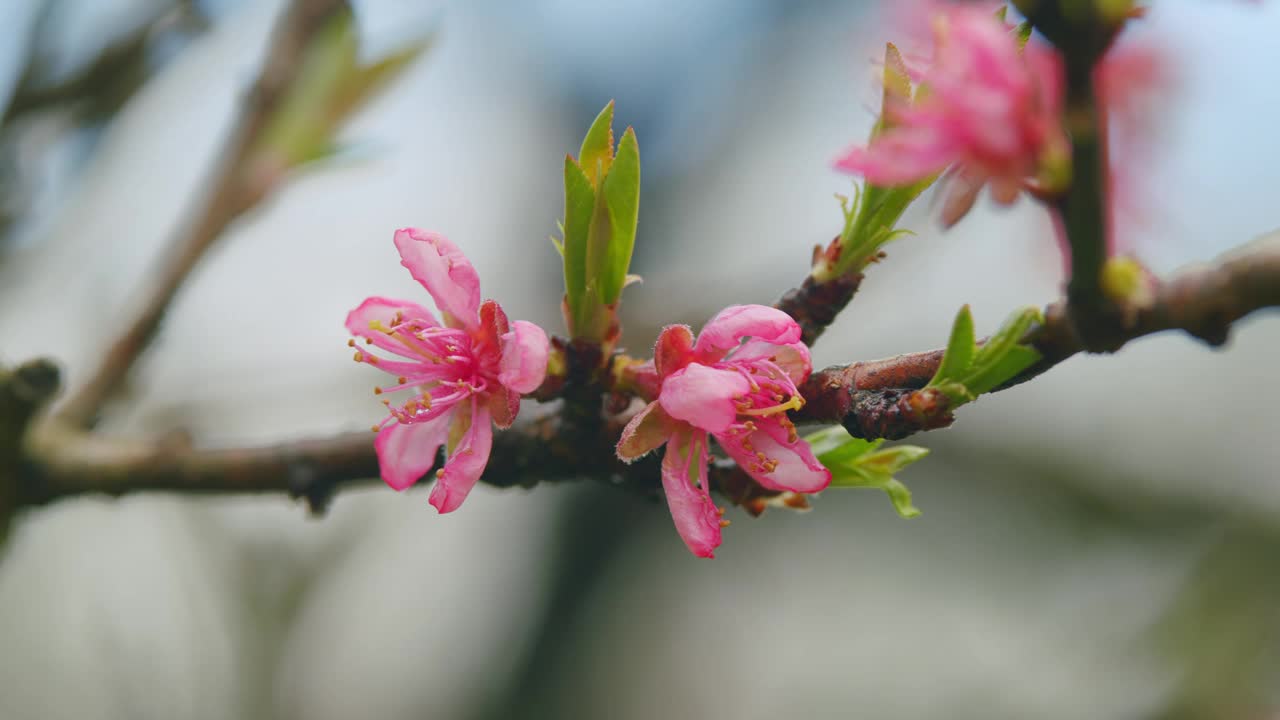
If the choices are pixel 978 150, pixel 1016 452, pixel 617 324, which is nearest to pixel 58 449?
pixel 617 324

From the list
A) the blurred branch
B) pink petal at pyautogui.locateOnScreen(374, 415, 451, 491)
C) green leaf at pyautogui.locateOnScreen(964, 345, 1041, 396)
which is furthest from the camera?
the blurred branch

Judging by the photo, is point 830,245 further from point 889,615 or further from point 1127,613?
point 889,615

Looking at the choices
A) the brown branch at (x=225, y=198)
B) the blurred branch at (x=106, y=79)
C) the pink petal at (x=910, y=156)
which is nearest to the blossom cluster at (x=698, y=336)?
the pink petal at (x=910, y=156)

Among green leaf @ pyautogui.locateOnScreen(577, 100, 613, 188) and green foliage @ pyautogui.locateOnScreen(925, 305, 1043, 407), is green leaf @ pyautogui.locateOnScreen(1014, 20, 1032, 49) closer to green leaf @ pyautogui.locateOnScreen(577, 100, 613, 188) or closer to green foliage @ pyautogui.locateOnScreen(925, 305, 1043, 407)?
green foliage @ pyautogui.locateOnScreen(925, 305, 1043, 407)

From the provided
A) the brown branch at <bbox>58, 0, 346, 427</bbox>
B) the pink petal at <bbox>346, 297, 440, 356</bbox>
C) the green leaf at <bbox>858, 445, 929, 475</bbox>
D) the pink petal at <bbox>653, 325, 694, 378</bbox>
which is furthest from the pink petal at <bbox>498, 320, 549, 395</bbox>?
the brown branch at <bbox>58, 0, 346, 427</bbox>

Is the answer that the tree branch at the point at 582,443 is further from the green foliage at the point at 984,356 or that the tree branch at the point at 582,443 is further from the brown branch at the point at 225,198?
the brown branch at the point at 225,198
